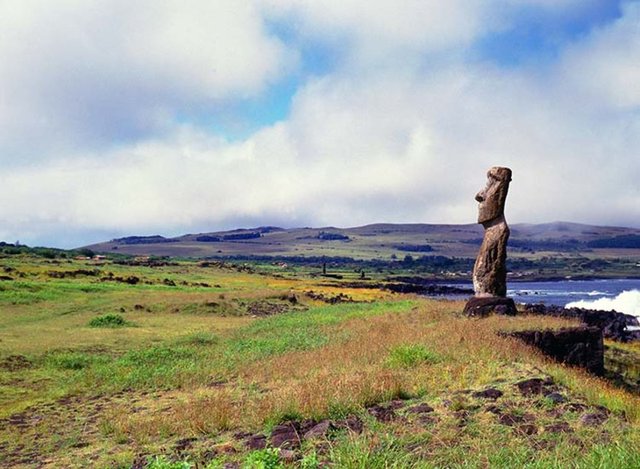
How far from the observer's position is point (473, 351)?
1232cm

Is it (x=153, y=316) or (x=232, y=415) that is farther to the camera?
(x=153, y=316)

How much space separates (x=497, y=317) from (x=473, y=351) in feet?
19.8

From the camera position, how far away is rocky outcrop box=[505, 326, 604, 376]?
50.0ft

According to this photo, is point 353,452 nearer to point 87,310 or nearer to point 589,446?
point 589,446

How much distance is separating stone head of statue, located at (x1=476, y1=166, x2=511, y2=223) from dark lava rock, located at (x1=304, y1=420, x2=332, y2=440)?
1360 cm

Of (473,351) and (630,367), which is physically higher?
(473,351)

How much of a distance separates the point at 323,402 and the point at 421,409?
1.44m

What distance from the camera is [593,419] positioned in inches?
317

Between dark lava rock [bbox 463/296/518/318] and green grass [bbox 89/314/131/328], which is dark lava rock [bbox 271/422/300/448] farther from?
green grass [bbox 89/314/131/328]

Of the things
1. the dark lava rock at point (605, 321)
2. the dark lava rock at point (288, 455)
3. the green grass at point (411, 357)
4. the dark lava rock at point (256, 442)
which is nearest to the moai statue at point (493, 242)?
the dark lava rock at point (605, 321)

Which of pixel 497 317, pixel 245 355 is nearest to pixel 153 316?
pixel 245 355

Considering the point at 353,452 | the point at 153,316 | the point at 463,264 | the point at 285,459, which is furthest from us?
the point at 463,264

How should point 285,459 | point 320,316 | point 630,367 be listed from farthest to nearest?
point 320,316
point 630,367
point 285,459

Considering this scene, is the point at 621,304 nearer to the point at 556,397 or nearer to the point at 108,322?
the point at 108,322
